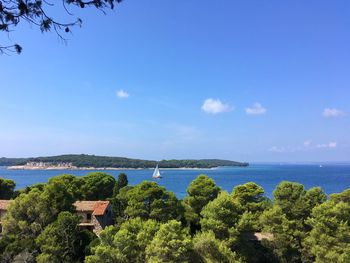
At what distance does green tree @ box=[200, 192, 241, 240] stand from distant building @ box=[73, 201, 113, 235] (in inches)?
462

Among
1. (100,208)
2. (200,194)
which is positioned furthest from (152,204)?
(100,208)

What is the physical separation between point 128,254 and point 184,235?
155 inches

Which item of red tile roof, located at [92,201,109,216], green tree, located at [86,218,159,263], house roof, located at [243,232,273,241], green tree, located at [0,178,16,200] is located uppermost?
green tree, located at [0,178,16,200]

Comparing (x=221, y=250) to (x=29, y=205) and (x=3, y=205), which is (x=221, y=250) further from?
(x=3, y=205)

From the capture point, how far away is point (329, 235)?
93.8 ft

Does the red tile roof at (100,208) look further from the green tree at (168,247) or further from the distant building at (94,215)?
the green tree at (168,247)

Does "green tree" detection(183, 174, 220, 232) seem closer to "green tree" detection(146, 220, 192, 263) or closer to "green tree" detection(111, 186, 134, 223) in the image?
"green tree" detection(111, 186, 134, 223)

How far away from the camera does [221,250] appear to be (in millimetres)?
25906

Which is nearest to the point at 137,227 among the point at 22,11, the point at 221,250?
the point at 221,250

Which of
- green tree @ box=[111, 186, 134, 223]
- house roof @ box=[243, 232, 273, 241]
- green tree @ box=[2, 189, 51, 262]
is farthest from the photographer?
green tree @ box=[111, 186, 134, 223]

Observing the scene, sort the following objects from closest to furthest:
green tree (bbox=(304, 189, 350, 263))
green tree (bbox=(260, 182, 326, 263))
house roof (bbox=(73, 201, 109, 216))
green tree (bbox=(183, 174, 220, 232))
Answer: green tree (bbox=(304, 189, 350, 263))
green tree (bbox=(260, 182, 326, 263))
green tree (bbox=(183, 174, 220, 232))
house roof (bbox=(73, 201, 109, 216))

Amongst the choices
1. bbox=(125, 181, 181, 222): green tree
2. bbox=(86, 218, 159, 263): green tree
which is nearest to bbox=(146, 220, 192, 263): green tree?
bbox=(86, 218, 159, 263): green tree

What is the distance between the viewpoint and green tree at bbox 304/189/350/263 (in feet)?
88.0

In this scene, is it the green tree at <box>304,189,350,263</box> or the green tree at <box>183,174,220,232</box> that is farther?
the green tree at <box>183,174,220,232</box>
